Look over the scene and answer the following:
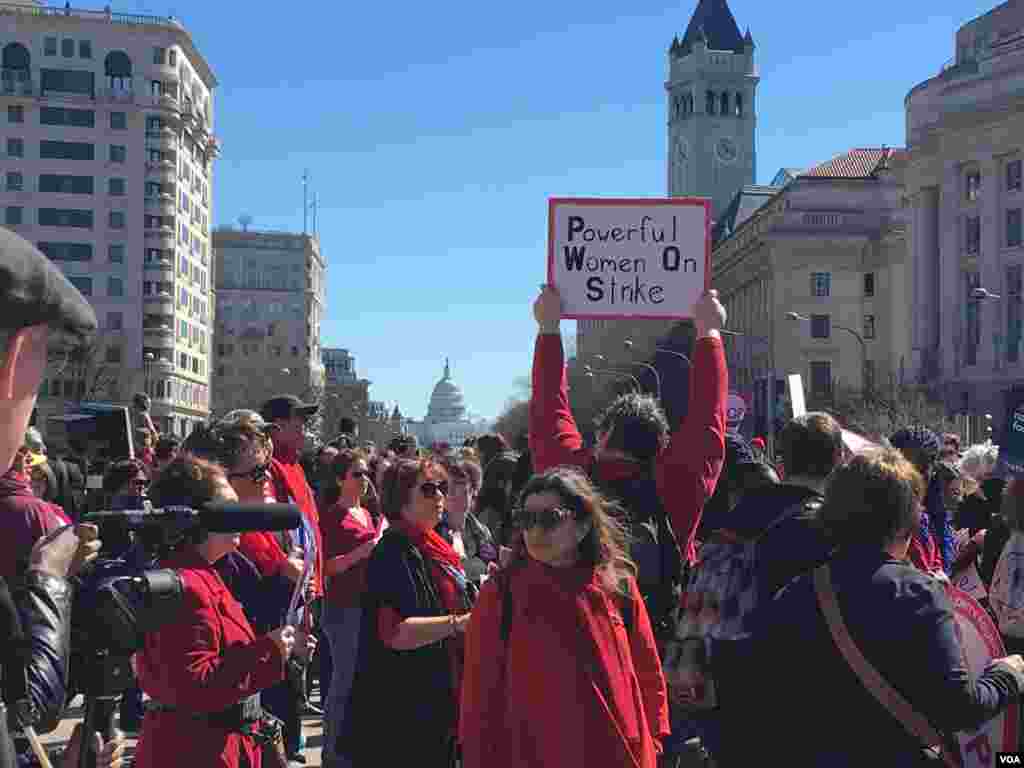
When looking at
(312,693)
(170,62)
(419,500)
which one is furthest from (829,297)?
(419,500)

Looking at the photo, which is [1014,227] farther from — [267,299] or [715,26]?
[715,26]

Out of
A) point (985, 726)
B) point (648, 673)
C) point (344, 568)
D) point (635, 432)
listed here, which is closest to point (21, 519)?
point (635, 432)

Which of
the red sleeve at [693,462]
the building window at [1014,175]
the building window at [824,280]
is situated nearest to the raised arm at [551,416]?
the red sleeve at [693,462]

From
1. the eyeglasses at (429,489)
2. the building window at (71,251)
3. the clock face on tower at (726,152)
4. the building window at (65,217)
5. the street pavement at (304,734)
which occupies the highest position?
the clock face on tower at (726,152)

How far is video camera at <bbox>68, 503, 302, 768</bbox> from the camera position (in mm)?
2980

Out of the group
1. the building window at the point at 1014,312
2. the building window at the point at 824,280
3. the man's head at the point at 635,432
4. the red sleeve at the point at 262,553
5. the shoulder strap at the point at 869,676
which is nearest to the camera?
the shoulder strap at the point at 869,676

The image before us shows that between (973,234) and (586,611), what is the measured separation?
72762mm

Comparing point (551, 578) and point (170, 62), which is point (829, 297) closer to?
point (170, 62)

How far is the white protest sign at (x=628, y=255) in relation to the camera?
6816 mm

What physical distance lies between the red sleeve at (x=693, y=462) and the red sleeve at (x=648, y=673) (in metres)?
0.76

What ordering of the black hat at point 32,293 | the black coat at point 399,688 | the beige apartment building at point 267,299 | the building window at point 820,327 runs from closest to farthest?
1. the black hat at point 32,293
2. the black coat at point 399,688
3. the building window at point 820,327
4. the beige apartment building at point 267,299

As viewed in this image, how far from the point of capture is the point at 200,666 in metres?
4.71

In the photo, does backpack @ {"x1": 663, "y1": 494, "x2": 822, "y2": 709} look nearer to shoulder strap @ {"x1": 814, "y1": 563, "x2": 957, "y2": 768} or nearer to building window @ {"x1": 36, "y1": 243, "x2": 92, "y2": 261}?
shoulder strap @ {"x1": 814, "y1": 563, "x2": 957, "y2": 768}

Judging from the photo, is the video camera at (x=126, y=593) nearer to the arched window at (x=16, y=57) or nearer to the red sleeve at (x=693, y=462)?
the red sleeve at (x=693, y=462)
